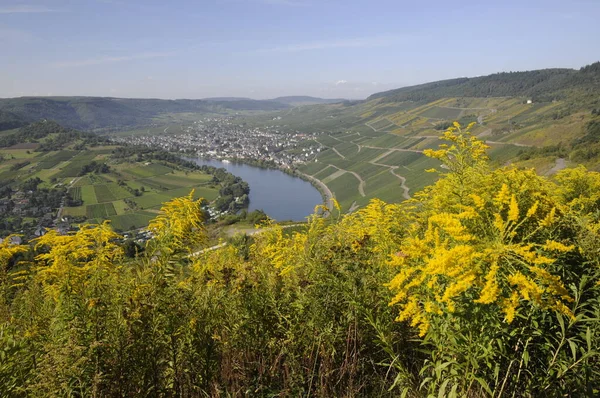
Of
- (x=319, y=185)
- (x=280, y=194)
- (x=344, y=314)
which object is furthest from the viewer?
(x=319, y=185)

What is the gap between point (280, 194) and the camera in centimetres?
12762

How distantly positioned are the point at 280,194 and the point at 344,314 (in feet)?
407

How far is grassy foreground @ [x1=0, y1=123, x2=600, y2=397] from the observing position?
2781mm

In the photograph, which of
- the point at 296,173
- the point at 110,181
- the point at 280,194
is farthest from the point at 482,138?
the point at 110,181

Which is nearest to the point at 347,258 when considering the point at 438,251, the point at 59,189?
the point at 438,251

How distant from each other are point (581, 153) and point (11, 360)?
84362 millimetres

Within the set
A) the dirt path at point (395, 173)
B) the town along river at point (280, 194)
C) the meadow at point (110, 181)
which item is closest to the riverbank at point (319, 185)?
the town along river at point (280, 194)

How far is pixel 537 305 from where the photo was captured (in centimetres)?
266

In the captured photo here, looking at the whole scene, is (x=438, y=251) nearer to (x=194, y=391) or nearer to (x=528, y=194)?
(x=528, y=194)

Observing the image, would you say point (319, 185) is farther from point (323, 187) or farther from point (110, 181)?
point (110, 181)

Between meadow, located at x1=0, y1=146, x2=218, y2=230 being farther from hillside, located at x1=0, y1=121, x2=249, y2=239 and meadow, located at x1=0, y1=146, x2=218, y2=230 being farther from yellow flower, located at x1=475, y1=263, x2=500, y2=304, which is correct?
yellow flower, located at x1=475, y1=263, x2=500, y2=304

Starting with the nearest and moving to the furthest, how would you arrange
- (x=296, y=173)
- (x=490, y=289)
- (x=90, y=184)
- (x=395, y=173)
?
(x=490, y=289) < (x=395, y=173) < (x=90, y=184) < (x=296, y=173)

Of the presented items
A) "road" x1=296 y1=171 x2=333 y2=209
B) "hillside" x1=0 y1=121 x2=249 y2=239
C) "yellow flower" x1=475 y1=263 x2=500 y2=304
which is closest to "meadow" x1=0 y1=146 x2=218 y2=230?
"hillside" x1=0 y1=121 x2=249 y2=239

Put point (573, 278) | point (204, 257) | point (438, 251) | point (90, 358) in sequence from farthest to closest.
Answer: point (204, 257)
point (573, 278)
point (90, 358)
point (438, 251)
